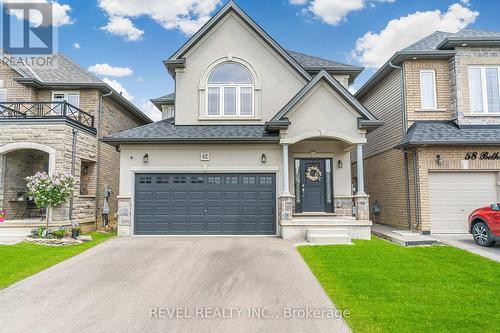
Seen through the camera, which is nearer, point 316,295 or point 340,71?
point 316,295

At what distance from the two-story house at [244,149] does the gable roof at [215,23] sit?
0.14ft

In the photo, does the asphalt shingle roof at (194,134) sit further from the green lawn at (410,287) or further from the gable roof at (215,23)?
the green lawn at (410,287)

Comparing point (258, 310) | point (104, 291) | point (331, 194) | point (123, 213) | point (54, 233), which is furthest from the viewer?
point (331, 194)

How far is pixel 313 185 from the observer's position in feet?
41.8

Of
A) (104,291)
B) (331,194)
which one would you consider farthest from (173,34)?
(104,291)

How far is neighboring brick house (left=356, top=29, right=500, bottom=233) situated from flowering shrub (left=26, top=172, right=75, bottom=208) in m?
12.9

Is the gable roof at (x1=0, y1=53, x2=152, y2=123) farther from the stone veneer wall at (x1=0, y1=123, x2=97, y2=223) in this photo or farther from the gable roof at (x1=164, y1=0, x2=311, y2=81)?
the gable roof at (x1=164, y1=0, x2=311, y2=81)

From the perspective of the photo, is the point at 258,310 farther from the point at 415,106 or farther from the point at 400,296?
the point at 415,106

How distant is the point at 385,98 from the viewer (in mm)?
14742

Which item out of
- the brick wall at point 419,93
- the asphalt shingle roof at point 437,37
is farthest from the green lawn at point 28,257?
the asphalt shingle roof at point 437,37

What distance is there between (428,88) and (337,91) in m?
4.51

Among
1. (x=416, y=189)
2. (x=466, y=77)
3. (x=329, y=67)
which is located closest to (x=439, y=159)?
(x=416, y=189)

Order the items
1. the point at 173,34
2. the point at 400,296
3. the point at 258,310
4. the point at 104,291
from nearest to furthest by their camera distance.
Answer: the point at 258,310
the point at 400,296
the point at 104,291
the point at 173,34

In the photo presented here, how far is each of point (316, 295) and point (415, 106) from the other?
33.5 feet
